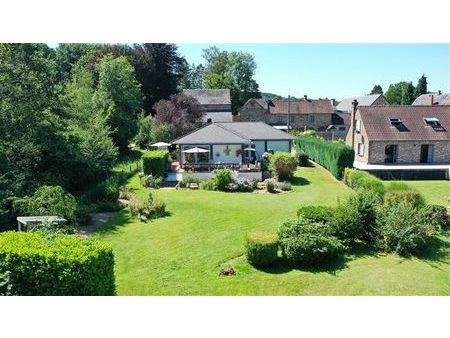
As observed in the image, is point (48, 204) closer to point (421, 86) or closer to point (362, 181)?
point (362, 181)

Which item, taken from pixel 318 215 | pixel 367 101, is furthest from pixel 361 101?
pixel 318 215

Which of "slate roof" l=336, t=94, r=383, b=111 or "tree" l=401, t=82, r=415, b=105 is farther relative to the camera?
"tree" l=401, t=82, r=415, b=105

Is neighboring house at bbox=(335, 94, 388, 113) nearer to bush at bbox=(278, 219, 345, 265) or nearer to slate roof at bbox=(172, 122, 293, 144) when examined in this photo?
slate roof at bbox=(172, 122, 293, 144)

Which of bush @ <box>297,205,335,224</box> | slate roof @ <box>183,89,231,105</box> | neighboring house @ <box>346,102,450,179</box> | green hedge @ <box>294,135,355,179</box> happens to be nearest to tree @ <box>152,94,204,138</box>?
green hedge @ <box>294,135,355,179</box>

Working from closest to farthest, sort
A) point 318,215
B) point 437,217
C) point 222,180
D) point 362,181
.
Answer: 1. point 318,215
2. point 437,217
3. point 362,181
4. point 222,180

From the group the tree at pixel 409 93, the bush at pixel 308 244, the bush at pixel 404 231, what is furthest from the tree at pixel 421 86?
the bush at pixel 308 244

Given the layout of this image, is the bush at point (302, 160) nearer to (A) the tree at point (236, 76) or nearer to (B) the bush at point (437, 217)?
(B) the bush at point (437, 217)
